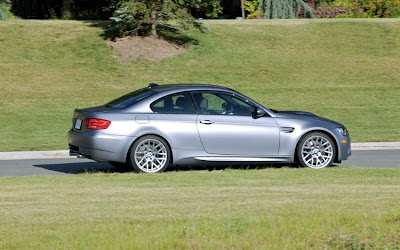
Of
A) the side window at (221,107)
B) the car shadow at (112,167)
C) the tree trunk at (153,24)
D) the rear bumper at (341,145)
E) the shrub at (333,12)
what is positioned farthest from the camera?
the shrub at (333,12)

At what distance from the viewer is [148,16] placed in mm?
28984

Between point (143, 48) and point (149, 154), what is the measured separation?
1674cm

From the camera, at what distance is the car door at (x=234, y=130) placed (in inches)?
506

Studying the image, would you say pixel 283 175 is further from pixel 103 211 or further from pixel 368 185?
pixel 103 211

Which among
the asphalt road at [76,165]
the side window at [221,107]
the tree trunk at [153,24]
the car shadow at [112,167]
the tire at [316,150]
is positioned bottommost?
the asphalt road at [76,165]

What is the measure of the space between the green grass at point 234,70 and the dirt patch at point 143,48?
1.37 feet

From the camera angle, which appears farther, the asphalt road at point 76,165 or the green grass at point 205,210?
the asphalt road at point 76,165

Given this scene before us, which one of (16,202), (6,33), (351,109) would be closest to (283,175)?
(16,202)

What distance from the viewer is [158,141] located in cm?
1255

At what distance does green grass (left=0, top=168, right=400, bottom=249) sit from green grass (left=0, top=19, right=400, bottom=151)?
7.51 meters

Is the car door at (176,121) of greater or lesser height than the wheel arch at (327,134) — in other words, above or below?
above

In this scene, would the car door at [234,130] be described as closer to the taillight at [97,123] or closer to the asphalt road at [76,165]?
the asphalt road at [76,165]

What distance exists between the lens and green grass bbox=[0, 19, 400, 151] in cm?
2225

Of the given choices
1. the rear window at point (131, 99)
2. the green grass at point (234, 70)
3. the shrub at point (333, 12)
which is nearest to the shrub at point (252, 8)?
the shrub at point (333, 12)
